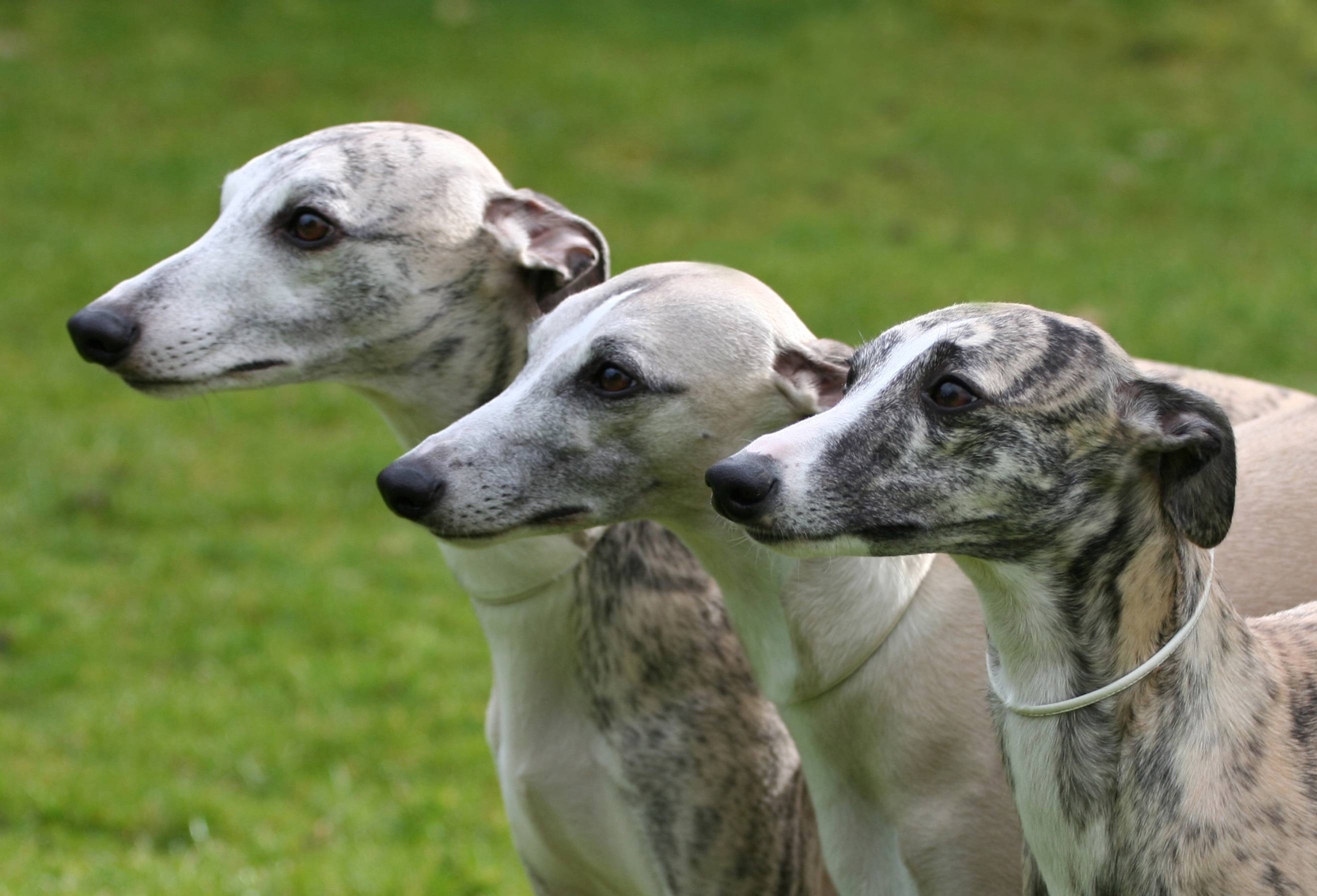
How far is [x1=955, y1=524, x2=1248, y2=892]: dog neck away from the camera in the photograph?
2.55m

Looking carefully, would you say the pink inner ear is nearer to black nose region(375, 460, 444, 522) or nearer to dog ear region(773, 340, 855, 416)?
dog ear region(773, 340, 855, 416)

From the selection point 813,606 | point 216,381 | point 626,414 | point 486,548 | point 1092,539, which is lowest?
point 486,548

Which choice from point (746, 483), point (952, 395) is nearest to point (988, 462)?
point (952, 395)

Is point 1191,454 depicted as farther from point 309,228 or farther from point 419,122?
point 419,122

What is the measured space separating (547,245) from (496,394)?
0.37 m

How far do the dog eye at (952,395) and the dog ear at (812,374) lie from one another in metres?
0.52

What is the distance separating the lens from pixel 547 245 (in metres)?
Result: 3.61

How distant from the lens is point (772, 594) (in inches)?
124

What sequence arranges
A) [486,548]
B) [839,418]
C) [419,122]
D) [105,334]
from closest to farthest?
1. [839,418]
2. [105,334]
3. [486,548]
4. [419,122]

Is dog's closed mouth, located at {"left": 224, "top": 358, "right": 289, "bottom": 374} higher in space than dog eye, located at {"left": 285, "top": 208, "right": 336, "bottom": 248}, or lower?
lower

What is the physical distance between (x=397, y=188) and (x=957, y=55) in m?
11.0

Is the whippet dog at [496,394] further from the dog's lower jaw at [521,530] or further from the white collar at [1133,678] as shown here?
the white collar at [1133,678]

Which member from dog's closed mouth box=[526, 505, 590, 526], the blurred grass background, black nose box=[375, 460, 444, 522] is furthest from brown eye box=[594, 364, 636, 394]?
the blurred grass background

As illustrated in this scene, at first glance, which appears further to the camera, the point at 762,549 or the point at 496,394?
the point at 496,394
